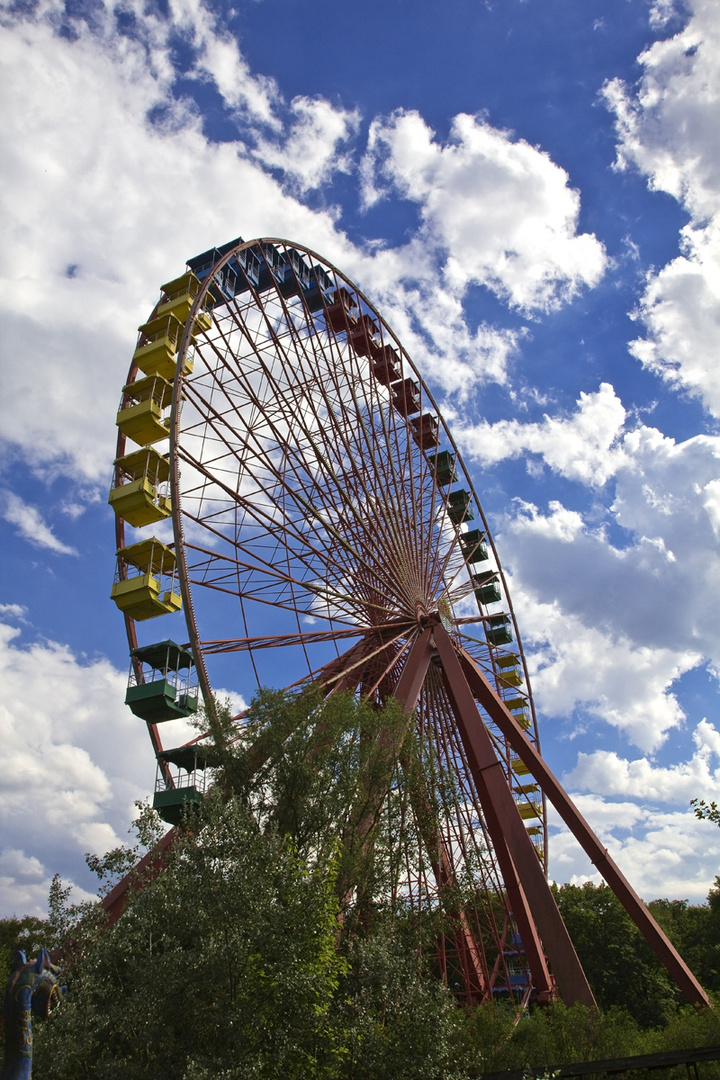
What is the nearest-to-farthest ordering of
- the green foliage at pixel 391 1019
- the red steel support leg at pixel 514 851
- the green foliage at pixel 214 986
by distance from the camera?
the green foliage at pixel 214 986 → the green foliage at pixel 391 1019 → the red steel support leg at pixel 514 851

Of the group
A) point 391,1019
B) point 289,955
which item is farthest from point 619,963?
point 289,955

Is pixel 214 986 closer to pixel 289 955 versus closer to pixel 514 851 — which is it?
pixel 289 955

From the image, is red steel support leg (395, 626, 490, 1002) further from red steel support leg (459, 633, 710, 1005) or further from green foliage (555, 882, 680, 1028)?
green foliage (555, 882, 680, 1028)

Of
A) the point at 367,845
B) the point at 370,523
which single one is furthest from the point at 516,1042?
the point at 370,523

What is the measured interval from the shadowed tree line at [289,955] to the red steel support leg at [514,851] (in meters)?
0.72

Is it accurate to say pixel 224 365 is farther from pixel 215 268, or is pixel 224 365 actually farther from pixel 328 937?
pixel 328 937

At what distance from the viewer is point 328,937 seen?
996 centimetres

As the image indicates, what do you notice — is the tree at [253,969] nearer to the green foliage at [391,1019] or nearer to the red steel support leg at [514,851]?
the green foliage at [391,1019]

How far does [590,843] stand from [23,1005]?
44.6 feet

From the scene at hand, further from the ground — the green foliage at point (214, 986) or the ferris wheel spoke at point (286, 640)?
the ferris wheel spoke at point (286, 640)

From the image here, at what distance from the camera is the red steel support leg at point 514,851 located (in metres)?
14.5

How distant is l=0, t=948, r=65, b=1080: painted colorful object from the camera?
758 cm

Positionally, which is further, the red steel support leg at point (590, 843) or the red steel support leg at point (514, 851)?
the red steel support leg at point (590, 843)

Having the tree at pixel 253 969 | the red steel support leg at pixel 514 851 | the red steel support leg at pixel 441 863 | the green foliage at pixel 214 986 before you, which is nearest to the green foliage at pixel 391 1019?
the tree at pixel 253 969
